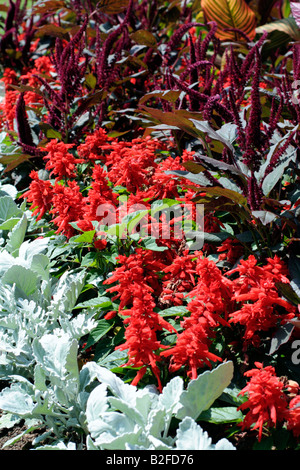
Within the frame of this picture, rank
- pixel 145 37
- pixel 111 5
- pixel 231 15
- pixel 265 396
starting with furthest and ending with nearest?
pixel 231 15
pixel 111 5
pixel 145 37
pixel 265 396

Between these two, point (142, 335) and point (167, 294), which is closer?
point (142, 335)

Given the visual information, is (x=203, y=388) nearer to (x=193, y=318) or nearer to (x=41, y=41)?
(x=193, y=318)

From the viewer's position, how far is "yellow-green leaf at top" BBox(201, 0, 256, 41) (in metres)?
3.72

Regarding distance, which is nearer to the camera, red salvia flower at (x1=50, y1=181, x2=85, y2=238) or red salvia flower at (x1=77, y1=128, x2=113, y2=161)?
red salvia flower at (x1=50, y1=181, x2=85, y2=238)

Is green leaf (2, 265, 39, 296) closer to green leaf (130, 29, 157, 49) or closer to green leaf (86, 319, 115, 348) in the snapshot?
green leaf (86, 319, 115, 348)

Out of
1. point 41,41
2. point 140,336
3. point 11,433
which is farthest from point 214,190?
point 41,41

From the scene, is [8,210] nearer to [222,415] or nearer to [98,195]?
→ [98,195]

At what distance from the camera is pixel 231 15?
375cm

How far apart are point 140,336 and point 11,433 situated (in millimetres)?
641

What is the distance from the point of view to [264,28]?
139 inches

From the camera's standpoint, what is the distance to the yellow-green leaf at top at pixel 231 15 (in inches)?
146

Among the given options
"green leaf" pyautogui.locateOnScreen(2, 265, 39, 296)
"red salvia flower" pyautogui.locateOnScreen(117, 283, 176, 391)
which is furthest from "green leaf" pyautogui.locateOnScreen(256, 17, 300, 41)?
"red salvia flower" pyautogui.locateOnScreen(117, 283, 176, 391)

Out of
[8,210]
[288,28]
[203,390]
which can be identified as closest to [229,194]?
[203,390]

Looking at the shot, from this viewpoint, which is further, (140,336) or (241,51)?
(241,51)
